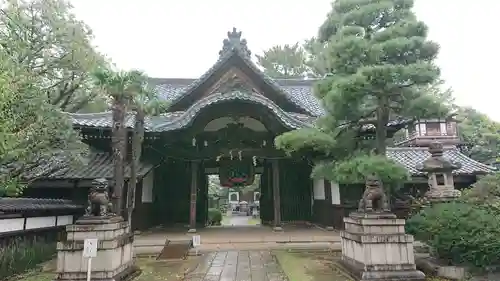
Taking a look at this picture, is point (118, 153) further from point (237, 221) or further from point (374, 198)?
point (237, 221)

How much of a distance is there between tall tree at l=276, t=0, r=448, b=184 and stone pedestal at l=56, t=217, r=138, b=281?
4.69m

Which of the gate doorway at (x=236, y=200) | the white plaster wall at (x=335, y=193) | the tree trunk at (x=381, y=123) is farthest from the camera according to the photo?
the gate doorway at (x=236, y=200)

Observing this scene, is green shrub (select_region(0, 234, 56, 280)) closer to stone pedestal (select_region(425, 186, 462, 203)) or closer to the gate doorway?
stone pedestal (select_region(425, 186, 462, 203))

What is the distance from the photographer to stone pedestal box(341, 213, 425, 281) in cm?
671

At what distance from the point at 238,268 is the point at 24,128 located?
20.2 feet

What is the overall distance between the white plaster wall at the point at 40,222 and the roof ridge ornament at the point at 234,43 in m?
9.81

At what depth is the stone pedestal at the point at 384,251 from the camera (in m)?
6.71

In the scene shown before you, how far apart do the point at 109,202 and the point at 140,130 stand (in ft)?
8.83

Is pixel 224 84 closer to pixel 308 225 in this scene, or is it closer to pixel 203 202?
pixel 203 202

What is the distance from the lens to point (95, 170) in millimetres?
13336

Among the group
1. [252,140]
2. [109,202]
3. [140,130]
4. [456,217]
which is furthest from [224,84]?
[456,217]

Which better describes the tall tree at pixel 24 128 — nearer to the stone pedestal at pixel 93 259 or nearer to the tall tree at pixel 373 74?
the stone pedestal at pixel 93 259

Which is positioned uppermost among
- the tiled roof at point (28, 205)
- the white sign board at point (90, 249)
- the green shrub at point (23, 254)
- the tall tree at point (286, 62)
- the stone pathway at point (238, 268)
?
the tall tree at point (286, 62)

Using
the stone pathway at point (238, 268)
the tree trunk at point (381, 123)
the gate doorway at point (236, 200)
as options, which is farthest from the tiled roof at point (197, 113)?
the gate doorway at point (236, 200)
